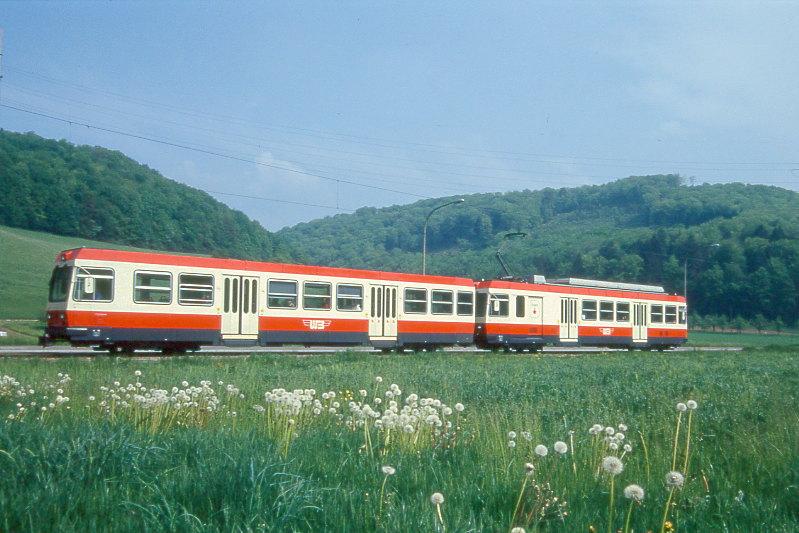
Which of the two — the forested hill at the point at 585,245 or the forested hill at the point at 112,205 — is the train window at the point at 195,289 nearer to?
the forested hill at the point at 112,205

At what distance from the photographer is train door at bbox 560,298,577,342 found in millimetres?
36031

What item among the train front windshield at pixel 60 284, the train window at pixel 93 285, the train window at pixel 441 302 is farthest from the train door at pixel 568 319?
the train front windshield at pixel 60 284

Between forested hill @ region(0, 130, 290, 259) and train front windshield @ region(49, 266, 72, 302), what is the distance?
24.7 meters

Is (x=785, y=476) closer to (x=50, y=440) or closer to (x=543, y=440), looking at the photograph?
(x=543, y=440)

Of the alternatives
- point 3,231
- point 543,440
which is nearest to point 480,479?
point 543,440

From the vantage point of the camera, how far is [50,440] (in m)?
5.61

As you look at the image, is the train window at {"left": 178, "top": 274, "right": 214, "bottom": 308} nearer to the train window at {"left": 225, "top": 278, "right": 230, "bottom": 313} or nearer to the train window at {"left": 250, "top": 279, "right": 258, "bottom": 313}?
the train window at {"left": 225, "top": 278, "right": 230, "bottom": 313}

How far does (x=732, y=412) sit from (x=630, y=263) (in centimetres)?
6002

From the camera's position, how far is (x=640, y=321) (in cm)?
4128

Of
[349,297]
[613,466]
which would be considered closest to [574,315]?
[349,297]

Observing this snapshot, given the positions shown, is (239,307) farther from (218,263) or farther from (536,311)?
(536,311)

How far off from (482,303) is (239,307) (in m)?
12.3

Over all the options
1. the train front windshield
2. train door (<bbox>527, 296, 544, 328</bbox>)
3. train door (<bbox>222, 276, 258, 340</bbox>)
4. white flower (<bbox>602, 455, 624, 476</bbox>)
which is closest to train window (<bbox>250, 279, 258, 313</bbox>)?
train door (<bbox>222, 276, 258, 340</bbox>)

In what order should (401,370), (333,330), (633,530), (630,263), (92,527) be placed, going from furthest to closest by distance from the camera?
(630,263), (333,330), (401,370), (633,530), (92,527)
